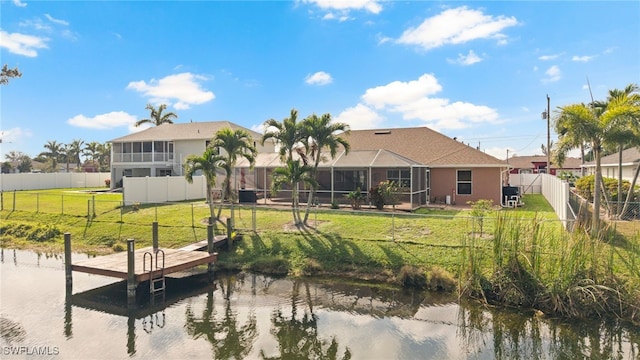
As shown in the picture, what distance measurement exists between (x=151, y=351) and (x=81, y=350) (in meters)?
1.44

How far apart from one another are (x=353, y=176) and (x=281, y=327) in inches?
628

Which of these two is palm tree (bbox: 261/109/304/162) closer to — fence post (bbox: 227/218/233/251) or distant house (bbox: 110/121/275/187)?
fence post (bbox: 227/218/233/251)

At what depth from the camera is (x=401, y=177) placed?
2331 centimetres

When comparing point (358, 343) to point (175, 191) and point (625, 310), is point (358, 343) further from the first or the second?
point (175, 191)

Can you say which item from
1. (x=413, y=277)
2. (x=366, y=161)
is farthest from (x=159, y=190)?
(x=413, y=277)

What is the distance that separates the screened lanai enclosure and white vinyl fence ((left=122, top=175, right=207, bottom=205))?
3459 mm

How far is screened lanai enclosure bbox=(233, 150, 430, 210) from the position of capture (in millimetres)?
21422

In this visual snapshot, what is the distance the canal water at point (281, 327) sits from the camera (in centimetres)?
830

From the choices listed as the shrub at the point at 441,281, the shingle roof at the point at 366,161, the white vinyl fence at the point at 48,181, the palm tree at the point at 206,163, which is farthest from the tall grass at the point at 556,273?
the white vinyl fence at the point at 48,181

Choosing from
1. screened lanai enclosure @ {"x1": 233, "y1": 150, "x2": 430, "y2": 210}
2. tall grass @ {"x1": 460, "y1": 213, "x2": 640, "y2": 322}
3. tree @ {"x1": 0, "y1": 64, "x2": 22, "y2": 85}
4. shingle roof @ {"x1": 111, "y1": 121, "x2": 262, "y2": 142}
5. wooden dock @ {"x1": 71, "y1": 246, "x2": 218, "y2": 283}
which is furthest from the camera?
shingle roof @ {"x1": 111, "y1": 121, "x2": 262, "y2": 142}

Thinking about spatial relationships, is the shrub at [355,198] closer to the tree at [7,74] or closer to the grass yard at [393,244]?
the grass yard at [393,244]

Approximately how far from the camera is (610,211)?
15969mm

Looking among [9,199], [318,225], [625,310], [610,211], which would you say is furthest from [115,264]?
[9,199]

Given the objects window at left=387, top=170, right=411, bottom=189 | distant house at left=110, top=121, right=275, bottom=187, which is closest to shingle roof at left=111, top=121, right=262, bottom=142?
distant house at left=110, top=121, right=275, bottom=187
